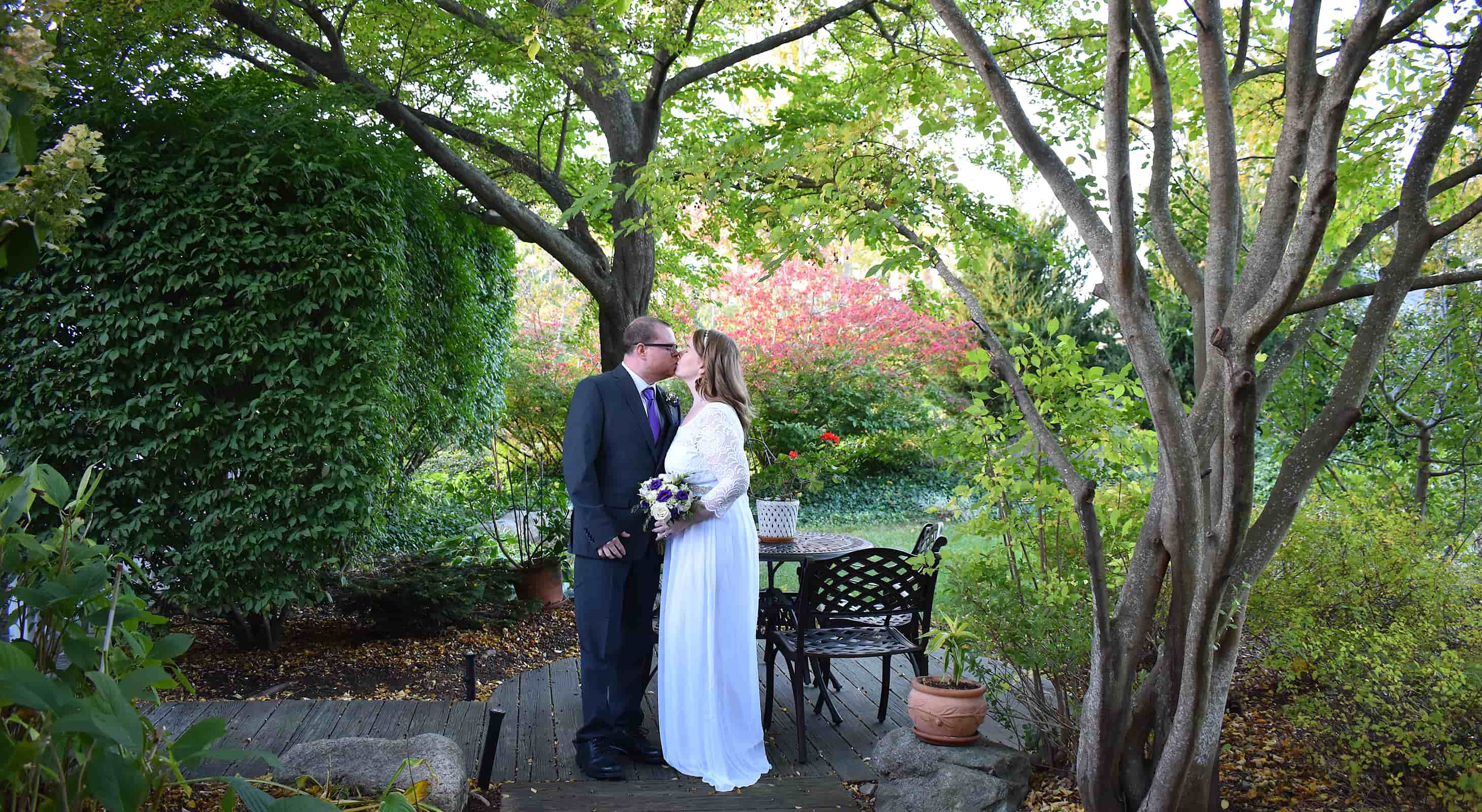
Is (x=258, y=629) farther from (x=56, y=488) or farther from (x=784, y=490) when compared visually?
(x=56, y=488)

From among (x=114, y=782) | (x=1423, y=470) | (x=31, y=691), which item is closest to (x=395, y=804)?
(x=114, y=782)

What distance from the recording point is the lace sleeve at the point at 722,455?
4.08 m

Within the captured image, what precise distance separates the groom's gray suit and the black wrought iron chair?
2.23 ft

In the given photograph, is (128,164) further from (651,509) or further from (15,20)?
(15,20)

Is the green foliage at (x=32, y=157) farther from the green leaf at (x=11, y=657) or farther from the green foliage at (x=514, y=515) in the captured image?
the green foliage at (x=514, y=515)

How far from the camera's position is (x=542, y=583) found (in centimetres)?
736

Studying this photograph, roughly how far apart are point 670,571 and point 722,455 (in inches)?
22.4

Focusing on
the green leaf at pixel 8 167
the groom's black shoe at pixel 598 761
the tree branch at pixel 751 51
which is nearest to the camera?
the green leaf at pixel 8 167

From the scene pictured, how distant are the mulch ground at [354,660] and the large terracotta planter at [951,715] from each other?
2.65 metres

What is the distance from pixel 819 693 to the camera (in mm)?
4988

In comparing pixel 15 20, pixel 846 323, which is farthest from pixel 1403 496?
pixel 846 323

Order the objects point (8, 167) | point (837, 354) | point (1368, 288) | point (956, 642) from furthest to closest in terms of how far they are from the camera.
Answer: point (837, 354), point (956, 642), point (1368, 288), point (8, 167)

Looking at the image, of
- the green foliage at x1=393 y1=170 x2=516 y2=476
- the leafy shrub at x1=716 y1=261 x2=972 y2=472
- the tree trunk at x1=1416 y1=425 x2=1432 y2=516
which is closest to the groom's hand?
the green foliage at x1=393 y1=170 x2=516 y2=476

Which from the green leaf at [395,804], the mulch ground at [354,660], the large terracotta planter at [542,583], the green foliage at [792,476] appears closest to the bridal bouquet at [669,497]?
the green foliage at [792,476]
